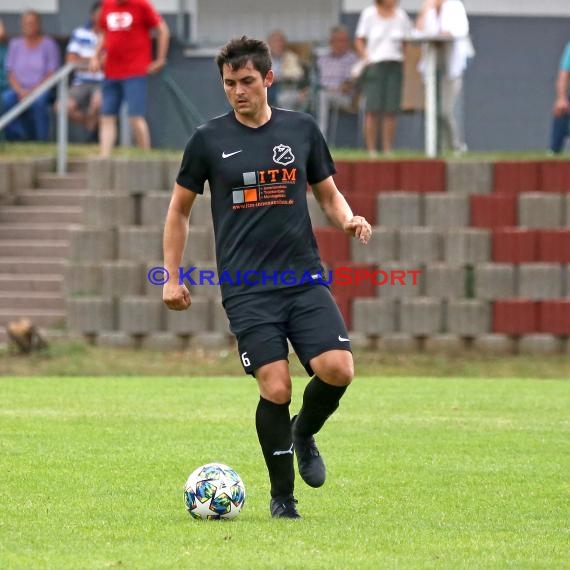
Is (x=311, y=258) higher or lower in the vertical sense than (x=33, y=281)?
higher

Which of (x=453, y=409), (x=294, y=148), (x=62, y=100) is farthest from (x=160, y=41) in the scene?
(x=294, y=148)

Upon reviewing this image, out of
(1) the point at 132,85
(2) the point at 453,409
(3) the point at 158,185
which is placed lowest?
(2) the point at 453,409

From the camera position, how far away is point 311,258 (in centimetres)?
772

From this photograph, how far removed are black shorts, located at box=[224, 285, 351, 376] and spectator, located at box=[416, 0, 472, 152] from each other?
11.2 m

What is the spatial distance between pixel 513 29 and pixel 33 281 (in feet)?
28.6

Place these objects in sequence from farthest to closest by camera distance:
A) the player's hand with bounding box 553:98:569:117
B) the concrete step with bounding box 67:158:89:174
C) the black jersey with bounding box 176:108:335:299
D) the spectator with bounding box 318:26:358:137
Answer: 1. the concrete step with bounding box 67:158:89:174
2. the spectator with bounding box 318:26:358:137
3. the player's hand with bounding box 553:98:569:117
4. the black jersey with bounding box 176:108:335:299

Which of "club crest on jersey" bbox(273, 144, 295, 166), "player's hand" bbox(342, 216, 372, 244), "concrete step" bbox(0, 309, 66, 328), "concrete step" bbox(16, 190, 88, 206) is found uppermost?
"club crest on jersey" bbox(273, 144, 295, 166)

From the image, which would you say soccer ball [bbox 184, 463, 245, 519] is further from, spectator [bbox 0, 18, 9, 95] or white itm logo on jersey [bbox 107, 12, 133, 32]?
spectator [bbox 0, 18, 9, 95]

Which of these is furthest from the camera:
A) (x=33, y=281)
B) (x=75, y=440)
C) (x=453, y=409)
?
(x=33, y=281)

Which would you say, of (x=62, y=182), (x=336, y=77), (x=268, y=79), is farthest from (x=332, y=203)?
(x=62, y=182)

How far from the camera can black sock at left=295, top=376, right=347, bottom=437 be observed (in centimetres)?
773

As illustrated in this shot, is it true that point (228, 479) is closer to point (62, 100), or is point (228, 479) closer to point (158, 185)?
point (158, 185)

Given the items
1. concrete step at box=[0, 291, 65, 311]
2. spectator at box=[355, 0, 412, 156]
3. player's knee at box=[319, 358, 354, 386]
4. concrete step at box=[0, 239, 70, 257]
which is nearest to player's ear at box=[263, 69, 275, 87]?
player's knee at box=[319, 358, 354, 386]

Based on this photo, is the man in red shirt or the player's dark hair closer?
the player's dark hair
